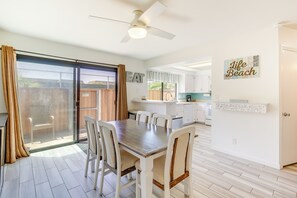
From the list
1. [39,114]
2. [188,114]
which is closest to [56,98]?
[39,114]

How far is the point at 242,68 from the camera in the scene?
280cm

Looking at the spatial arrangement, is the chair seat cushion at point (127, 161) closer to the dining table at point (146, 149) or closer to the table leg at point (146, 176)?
the dining table at point (146, 149)

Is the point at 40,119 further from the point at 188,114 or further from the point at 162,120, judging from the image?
the point at 188,114

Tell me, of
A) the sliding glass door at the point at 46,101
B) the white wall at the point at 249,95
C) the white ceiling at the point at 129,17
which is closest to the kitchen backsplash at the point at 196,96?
the white wall at the point at 249,95

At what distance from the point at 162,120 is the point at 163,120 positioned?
0.02 metres

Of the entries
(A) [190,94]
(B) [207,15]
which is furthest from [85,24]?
(A) [190,94]

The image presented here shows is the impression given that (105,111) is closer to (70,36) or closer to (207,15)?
(70,36)

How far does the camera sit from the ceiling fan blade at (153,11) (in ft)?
5.13

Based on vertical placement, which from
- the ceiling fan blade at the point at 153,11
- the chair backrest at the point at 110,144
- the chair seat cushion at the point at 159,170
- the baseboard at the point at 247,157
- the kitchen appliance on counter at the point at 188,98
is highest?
the ceiling fan blade at the point at 153,11

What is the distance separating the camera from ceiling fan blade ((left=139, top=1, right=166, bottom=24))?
1.56 meters

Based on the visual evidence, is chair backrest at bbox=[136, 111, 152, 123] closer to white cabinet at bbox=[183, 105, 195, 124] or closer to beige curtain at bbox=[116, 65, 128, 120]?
beige curtain at bbox=[116, 65, 128, 120]

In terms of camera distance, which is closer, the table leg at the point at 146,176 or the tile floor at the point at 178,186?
the table leg at the point at 146,176

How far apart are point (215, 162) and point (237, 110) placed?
1.06 m

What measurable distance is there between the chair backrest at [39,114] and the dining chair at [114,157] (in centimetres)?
232
